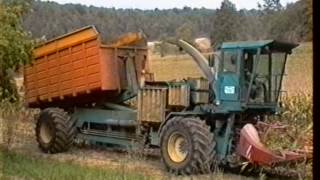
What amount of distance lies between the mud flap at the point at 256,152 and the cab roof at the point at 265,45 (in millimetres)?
1282

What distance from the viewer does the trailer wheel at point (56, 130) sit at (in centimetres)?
1397

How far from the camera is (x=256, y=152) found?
380 inches

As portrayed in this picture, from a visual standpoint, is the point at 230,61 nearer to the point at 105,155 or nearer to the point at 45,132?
the point at 105,155

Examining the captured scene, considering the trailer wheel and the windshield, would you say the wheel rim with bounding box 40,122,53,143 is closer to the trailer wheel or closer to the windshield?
the trailer wheel

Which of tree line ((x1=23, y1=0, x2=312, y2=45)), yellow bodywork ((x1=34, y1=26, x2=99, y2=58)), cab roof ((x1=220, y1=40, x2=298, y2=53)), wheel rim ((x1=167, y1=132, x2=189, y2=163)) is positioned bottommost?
wheel rim ((x1=167, y1=132, x2=189, y2=163))

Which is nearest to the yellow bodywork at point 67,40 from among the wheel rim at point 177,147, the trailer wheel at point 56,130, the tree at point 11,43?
the tree at point 11,43

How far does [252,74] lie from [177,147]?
181cm

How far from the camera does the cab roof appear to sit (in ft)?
33.3

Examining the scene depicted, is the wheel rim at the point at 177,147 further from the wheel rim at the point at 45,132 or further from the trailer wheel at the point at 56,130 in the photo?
the wheel rim at the point at 45,132

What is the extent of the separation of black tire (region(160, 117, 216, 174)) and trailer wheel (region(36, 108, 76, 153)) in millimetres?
3814

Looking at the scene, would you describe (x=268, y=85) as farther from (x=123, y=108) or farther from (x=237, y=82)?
(x=123, y=108)

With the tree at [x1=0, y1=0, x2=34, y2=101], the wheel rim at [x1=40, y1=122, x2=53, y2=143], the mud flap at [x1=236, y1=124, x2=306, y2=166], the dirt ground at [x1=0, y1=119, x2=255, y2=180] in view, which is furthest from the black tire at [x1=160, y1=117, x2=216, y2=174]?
the wheel rim at [x1=40, y1=122, x2=53, y2=143]

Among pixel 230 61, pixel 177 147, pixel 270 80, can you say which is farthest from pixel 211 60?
pixel 177 147

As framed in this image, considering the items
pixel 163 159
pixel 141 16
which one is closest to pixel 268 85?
pixel 163 159
